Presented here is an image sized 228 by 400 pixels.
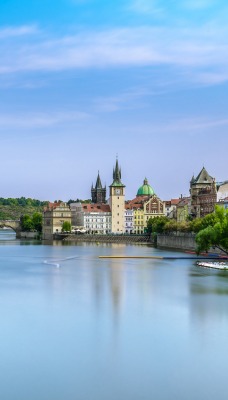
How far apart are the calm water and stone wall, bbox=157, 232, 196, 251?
3730cm

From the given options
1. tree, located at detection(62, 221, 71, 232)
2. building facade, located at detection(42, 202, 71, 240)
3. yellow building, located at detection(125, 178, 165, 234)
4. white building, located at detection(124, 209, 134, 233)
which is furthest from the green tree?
yellow building, located at detection(125, 178, 165, 234)

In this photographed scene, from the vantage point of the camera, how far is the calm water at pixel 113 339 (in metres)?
18.6

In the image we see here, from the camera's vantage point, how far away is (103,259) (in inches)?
2544

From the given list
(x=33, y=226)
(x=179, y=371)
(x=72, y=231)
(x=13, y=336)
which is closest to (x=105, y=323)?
(x=13, y=336)

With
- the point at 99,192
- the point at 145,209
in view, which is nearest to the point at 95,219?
the point at 145,209

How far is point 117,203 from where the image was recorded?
138 metres

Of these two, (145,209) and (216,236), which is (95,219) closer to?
(145,209)

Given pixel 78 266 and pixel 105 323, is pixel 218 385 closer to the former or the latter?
pixel 105 323

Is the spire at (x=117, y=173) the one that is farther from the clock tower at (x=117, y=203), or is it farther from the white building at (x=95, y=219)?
the white building at (x=95, y=219)

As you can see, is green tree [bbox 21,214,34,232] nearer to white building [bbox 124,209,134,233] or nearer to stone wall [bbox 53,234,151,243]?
white building [bbox 124,209,134,233]

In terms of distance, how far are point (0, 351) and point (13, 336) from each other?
7.14 feet

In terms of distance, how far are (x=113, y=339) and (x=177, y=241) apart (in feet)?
215

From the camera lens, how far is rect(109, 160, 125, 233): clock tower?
13712 cm

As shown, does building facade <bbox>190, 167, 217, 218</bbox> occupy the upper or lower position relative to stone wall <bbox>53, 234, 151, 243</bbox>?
upper
